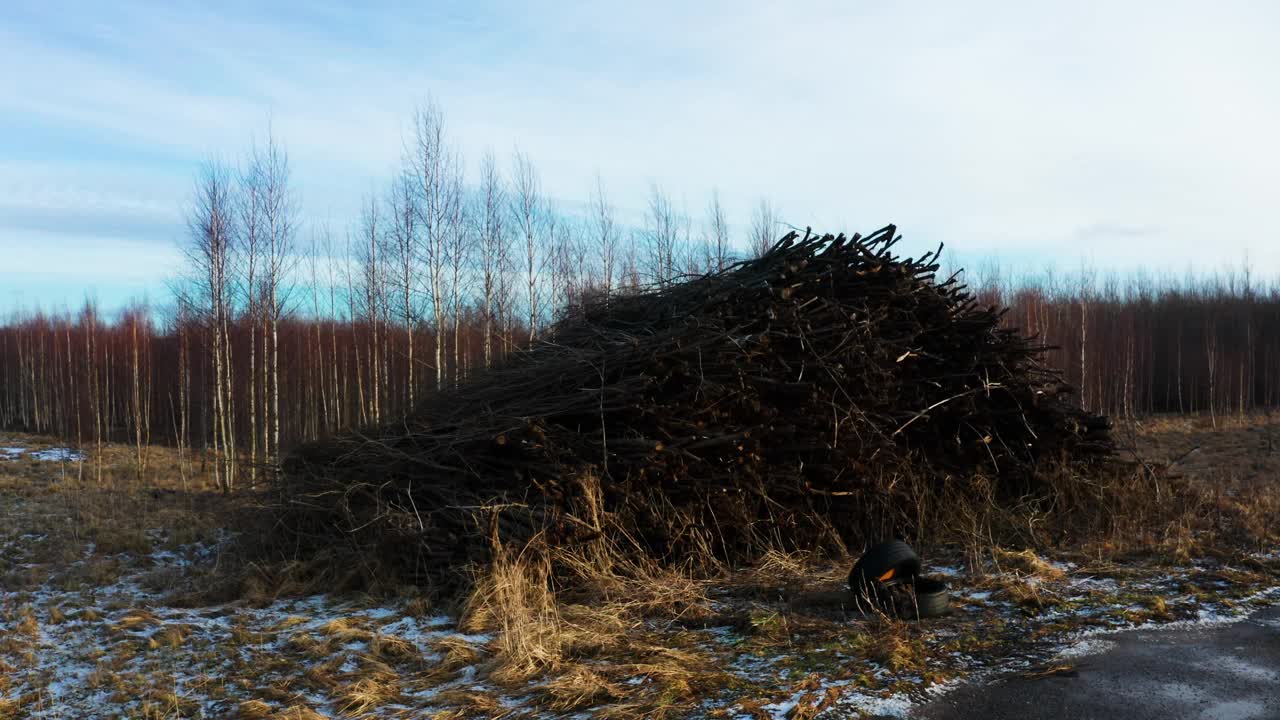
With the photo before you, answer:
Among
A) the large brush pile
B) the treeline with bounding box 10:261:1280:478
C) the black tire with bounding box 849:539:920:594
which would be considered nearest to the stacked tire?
→ the black tire with bounding box 849:539:920:594

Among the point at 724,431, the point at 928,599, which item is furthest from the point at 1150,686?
the point at 724,431

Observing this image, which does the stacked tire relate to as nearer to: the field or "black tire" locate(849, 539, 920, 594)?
"black tire" locate(849, 539, 920, 594)

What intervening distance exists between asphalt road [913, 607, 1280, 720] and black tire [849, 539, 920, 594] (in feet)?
3.98

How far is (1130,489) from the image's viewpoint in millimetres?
8930

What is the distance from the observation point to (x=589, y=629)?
18.7 ft

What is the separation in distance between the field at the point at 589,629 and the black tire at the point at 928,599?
0.36 feet

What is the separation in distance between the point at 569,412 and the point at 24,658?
4.33 metres

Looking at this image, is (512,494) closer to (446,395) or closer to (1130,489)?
(446,395)

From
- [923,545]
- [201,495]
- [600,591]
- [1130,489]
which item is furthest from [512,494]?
[201,495]

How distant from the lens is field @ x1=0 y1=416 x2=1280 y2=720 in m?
4.64

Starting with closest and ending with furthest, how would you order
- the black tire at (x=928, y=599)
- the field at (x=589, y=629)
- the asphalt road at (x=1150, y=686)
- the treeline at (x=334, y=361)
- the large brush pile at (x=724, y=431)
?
1. the asphalt road at (x=1150, y=686)
2. the field at (x=589, y=629)
3. the black tire at (x=928, y=599)
4. the large brush pile at (x=724, y=431)
5. the treeline at (x=334, y=361)

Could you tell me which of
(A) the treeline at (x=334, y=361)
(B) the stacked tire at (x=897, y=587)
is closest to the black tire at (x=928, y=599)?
(B) the stacked tire at (x=897, y=587)

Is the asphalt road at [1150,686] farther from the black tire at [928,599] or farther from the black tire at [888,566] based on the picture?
the black tire at [888,566]

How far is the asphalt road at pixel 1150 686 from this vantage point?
429cm
